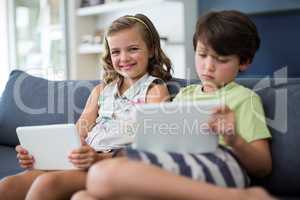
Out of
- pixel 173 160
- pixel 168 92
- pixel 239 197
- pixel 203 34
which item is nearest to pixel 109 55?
pixel 168 92

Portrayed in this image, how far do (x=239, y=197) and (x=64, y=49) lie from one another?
2.77m

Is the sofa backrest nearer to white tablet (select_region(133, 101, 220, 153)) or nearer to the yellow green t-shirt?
the yellow green t-shirt

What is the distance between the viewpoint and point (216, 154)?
94 centimetres

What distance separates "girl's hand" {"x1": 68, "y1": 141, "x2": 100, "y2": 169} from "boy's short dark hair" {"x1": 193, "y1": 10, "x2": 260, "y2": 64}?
1.38 ft

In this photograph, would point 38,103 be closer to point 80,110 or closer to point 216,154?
point 80,110

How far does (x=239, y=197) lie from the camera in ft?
2.57

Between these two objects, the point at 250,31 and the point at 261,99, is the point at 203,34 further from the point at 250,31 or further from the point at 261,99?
the point at 261,99

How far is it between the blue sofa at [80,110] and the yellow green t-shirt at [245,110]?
0.09 meters

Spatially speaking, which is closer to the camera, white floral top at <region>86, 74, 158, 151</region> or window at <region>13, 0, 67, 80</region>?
white floral top at <region>86, 74, 158, 151</region>

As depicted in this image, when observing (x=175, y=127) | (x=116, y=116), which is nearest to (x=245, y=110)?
(x=175, y=127)

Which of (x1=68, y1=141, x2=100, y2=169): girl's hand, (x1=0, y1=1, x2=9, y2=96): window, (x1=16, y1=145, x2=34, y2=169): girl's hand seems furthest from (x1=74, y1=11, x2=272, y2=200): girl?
(x1=0, y1=1, x2=9, y2=96): window

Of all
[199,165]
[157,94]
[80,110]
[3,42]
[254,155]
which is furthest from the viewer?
[3,42]

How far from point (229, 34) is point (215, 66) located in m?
0.09

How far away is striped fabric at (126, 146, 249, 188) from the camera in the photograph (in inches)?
34.5
